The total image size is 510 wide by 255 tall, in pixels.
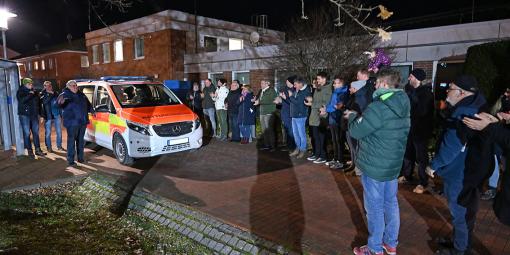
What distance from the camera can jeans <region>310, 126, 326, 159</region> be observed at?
7.71 m

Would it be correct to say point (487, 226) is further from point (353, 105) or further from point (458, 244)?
point (353, 105)

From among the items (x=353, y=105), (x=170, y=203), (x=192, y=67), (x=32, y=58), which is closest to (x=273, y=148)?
(x=353, y=105)

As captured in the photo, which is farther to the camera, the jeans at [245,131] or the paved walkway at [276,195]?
the jeans at [245,131]

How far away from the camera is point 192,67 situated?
832 inches

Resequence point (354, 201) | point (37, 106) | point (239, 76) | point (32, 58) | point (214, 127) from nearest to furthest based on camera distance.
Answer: point (354, 201) < point (37, 106) < point (214, 127) < point (239, 76) < point (32, 58)

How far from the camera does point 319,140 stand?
7770 mm

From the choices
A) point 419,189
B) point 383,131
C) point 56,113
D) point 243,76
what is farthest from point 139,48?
point 383,131

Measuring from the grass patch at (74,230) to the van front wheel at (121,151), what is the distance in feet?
5.13

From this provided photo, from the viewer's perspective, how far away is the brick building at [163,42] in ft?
70.7

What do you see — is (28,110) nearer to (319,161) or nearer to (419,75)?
(319,161)

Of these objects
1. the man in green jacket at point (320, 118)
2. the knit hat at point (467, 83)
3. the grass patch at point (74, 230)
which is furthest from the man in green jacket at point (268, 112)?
the knit hat at point (467, 83)

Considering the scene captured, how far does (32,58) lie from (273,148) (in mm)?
48363

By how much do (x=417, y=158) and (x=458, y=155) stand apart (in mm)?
2295

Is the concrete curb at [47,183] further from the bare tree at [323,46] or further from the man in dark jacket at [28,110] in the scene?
the bare tree at [323,46]
